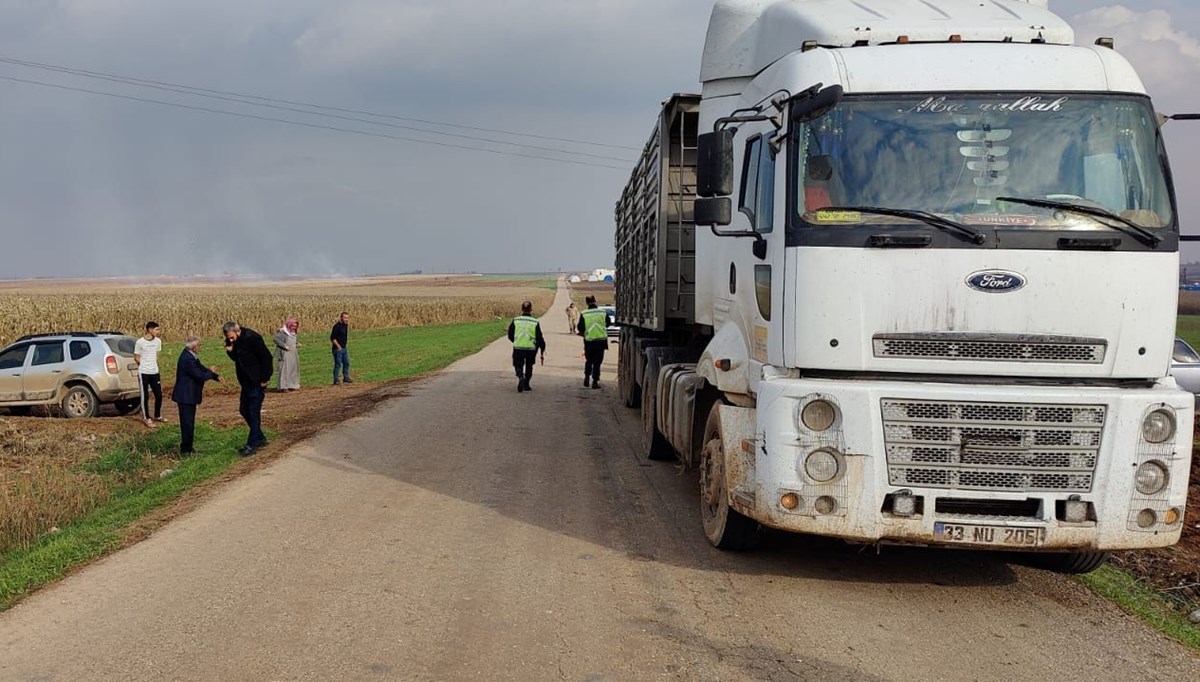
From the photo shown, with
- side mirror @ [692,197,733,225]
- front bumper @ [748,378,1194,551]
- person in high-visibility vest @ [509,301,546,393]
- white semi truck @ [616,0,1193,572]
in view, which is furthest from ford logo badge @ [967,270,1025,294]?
person in high-visibility vest @ [509,301,546,393]

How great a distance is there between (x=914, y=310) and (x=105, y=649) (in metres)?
4.72

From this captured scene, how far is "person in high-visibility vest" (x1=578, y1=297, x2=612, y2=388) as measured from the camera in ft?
59.1

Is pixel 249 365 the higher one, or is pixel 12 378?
pixel 249 365

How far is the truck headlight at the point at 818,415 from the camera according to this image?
216 inches

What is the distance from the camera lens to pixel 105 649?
188 inches

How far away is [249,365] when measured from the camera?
11.0m

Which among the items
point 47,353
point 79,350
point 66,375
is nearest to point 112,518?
point 66,375

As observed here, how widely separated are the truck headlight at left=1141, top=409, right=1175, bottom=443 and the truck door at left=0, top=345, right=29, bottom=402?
54.6ft

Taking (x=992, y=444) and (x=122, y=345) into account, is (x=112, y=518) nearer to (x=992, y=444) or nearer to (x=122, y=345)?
(x=992, y=444)

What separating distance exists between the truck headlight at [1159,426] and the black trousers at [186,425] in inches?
415

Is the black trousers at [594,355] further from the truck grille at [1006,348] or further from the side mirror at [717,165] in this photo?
the truck grille at [1006,348]

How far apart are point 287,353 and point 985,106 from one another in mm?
16681

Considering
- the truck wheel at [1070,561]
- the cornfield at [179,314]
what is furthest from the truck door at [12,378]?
the truck wheel at [1070,561]

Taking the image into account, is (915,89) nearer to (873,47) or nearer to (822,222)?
(873,47)
